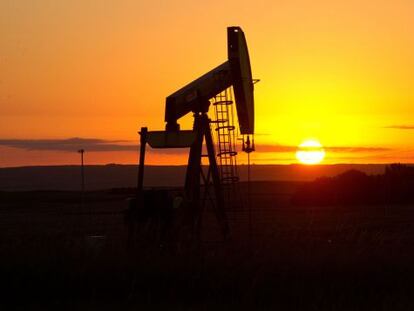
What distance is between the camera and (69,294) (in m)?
10.2

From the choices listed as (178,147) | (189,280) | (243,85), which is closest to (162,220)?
(178,147)

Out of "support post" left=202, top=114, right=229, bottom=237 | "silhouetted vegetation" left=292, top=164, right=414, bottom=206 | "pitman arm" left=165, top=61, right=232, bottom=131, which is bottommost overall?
"silhouetted vegetation" left=292, top=164, right=414, bottom=206

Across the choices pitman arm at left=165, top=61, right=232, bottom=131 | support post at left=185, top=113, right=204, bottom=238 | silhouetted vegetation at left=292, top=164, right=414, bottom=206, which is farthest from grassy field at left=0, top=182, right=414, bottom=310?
silhouetted vegetation at left=292, top=164, right=414, bottom=206

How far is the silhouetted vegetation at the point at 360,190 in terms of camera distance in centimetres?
4672

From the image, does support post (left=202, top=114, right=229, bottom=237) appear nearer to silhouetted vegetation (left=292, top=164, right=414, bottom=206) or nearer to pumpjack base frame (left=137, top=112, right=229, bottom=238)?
pumpjack base frame (left=137, top=112, right=229, bottom=238)

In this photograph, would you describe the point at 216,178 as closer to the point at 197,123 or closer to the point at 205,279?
the point at 197,123

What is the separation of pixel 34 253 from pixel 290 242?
419cm

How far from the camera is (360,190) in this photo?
47750 millimetres

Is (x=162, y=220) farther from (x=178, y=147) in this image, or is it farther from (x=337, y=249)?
(x=337, y=249)

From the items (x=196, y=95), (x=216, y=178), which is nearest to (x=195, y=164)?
(x=216, y=178)

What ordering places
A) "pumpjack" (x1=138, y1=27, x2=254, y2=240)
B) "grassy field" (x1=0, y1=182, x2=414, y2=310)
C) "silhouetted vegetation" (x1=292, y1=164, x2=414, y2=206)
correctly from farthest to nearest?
"silhouetted vegetation" (x1=292, y1=164, x2=414, y2=206)
"pumpjack" (x1=138, y1=27, x2=254, y2=240)
"grassy field" (x1=0, y1=182, x2=414, y2=310)

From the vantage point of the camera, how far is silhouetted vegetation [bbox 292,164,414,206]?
1839 inches

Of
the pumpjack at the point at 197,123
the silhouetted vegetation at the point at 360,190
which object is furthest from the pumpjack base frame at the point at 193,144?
the silhouetted vegetation at the point at 360,190

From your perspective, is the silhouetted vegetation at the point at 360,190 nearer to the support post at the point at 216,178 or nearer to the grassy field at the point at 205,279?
the support post at the point at 216,178
